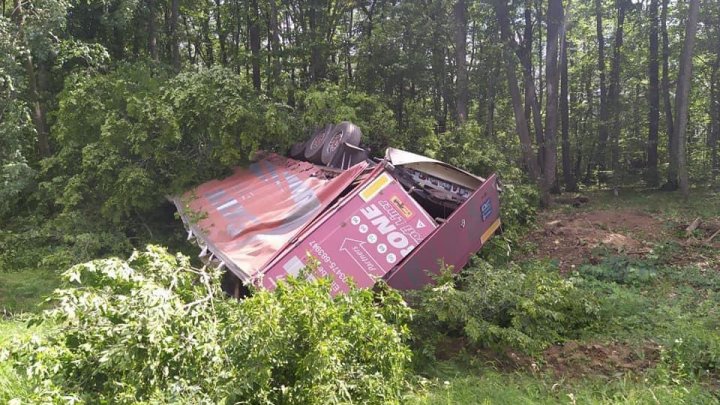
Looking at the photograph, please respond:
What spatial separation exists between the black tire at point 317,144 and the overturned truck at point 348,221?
0.39m

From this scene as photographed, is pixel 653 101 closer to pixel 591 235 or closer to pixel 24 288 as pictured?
pixel 591 235

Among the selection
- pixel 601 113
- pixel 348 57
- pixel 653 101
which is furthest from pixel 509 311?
pixel 601 113

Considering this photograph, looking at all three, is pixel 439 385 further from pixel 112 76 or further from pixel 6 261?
pixel 112 76

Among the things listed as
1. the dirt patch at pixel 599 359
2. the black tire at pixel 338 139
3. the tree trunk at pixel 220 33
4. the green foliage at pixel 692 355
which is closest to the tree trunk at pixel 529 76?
the black tire at pixel 338 139

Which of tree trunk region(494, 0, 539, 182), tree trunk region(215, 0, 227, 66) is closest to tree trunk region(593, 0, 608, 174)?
tree trunk region(494, 0, 539, 182)

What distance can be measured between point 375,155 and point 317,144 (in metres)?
1.79

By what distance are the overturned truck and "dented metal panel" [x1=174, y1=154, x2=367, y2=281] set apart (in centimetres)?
2

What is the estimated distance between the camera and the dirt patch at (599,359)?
14.9ft

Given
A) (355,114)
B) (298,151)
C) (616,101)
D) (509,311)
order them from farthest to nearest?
(616,101) < (355,114) < (298,151) < (509,311)

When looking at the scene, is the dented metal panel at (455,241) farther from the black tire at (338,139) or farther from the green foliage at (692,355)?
the black tire at (338,139)

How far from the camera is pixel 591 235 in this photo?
10406 millimetres

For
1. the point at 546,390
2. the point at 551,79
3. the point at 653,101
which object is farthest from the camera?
the point at 653,101

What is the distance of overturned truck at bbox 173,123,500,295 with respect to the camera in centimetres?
602

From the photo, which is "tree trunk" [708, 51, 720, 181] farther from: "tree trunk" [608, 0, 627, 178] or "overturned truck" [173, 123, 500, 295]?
"overturned truck" [173, 123, 500, 295]
